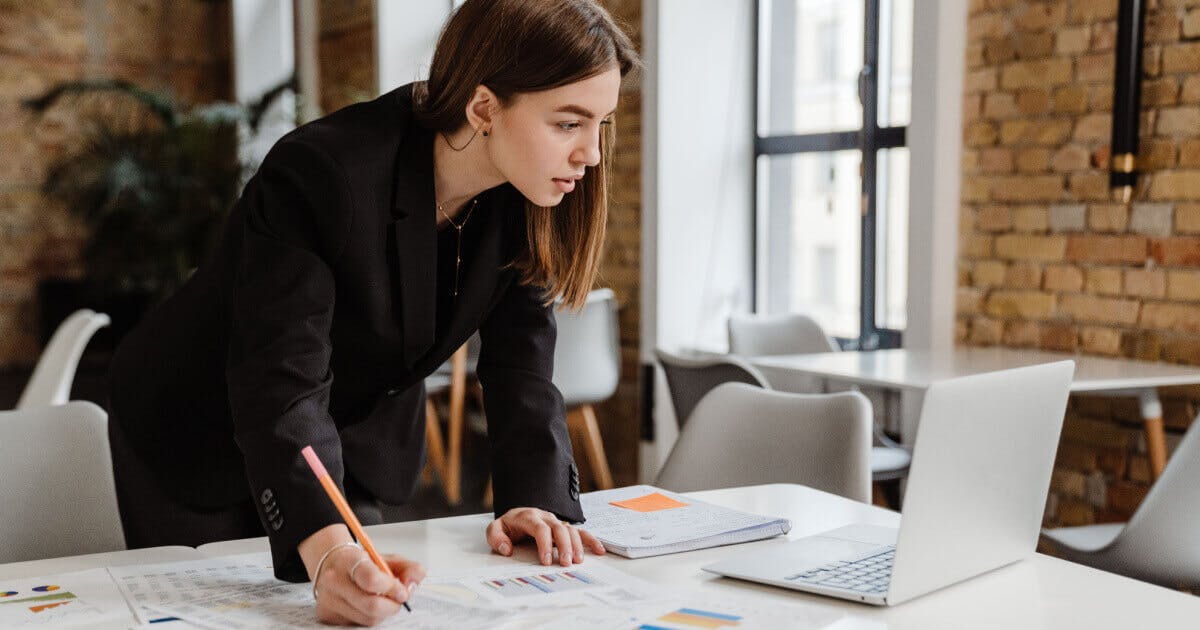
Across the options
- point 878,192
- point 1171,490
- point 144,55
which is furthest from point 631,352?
point 144,55

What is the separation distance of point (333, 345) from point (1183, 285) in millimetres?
2715

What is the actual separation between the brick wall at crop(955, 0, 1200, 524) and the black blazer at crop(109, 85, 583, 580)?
242 cm

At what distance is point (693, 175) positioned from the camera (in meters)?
5.08

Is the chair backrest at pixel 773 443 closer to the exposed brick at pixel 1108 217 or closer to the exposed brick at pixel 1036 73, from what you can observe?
the exposed brick at pixel 1108 217

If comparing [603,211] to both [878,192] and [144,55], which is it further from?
[144,55]

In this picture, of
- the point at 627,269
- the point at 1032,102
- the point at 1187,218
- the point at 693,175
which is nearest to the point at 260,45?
the point at 627,269

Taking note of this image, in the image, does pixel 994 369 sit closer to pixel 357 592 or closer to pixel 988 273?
pixel 988 273

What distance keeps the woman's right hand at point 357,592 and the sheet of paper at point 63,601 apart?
0.69ft

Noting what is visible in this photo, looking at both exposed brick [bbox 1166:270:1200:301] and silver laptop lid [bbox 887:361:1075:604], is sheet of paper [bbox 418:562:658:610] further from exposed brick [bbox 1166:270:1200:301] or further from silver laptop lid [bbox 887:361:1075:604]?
exposed brick [bbox 1166:270:1200:301]

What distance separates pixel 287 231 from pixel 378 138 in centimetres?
18

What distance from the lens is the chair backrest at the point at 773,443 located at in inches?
81.7

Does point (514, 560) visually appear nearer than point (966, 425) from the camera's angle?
No

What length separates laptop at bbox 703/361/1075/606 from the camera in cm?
116

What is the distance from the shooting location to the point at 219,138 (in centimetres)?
720
